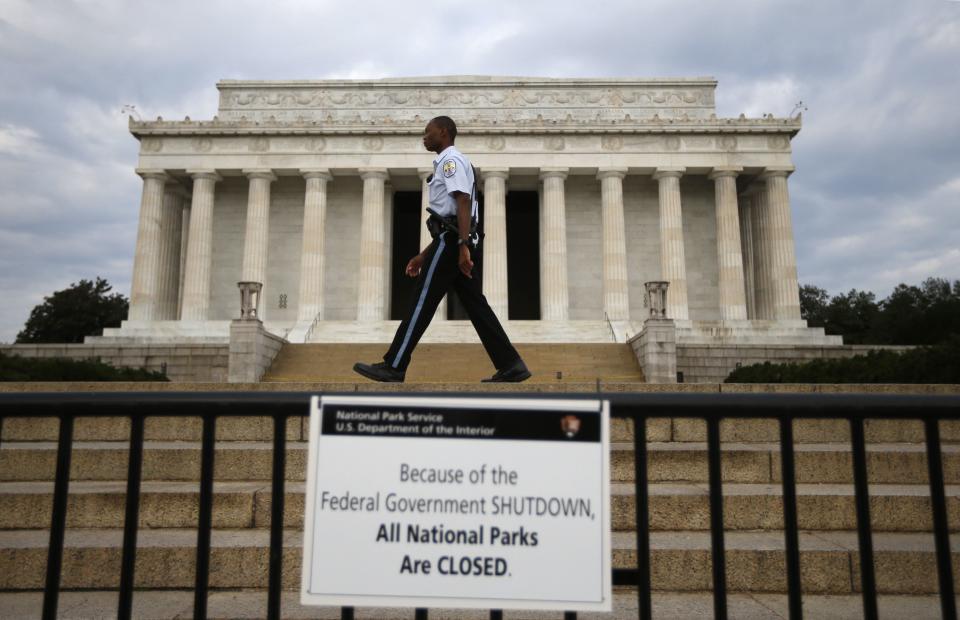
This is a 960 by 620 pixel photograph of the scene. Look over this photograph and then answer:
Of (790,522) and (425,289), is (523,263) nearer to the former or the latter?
(425,289)

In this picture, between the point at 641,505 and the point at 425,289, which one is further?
the point at 425,289

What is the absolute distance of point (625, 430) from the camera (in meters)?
7.88

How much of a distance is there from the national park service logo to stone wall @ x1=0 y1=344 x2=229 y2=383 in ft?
84.8

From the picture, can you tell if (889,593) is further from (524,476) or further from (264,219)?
(264,219)

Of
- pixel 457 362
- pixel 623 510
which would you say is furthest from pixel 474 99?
pixel 623 510

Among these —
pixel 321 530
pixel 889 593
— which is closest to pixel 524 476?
pixel 321 530

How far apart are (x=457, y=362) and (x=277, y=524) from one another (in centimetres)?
2244

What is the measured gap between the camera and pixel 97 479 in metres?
6.99

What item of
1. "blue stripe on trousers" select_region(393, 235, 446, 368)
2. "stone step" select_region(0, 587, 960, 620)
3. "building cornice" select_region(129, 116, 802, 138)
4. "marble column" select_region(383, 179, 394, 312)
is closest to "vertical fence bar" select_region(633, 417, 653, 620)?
"stone step" select_region(0, 587, 960, 620)

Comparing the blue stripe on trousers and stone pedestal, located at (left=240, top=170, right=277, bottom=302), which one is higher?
stone pedestal, located at (left=240, top=170, right=277, bottom=302)

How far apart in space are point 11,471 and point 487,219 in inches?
1220

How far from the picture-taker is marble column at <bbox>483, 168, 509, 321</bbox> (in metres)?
35.3

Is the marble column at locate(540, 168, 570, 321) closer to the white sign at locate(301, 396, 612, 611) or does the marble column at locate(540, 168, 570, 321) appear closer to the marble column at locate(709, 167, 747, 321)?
the marble column at locate(709, 167, 747, 321)

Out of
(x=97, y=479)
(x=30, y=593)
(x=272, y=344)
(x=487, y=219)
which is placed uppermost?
(x=487, y=219)
